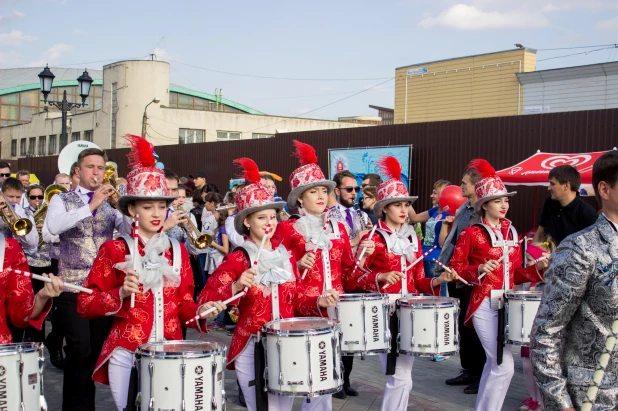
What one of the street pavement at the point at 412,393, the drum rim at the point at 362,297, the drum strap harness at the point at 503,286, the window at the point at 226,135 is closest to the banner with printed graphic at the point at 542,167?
the street pavement at the point at 412,393

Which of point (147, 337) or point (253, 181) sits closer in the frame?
point (147, 337)

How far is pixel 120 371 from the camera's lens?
426 centimetres

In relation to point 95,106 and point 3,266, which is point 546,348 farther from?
point 95,106

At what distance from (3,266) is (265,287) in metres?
1.61

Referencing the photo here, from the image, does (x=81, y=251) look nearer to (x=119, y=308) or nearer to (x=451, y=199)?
(x=119, y=308)

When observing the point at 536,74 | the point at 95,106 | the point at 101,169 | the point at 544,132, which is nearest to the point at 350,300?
the point at 101,169

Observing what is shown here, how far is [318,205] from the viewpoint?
5879 mm

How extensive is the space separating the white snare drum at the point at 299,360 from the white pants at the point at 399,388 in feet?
4.18

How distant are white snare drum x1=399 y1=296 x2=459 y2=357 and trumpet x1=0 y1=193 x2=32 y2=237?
3.44 meters

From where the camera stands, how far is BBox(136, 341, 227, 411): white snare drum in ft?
12.7

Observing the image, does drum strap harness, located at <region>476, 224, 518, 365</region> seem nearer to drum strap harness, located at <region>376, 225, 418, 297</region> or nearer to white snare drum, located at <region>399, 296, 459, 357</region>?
white snare drum, located at <region>399, 296, 459, 357</region>

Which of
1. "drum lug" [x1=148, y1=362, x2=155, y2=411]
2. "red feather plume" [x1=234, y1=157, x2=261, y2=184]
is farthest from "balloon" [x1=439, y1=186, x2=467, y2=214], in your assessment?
"drum lug" [x1=148, y1=362, x2=155, y2=411]

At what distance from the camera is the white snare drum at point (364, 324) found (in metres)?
5.46

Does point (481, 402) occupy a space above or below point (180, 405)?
below
